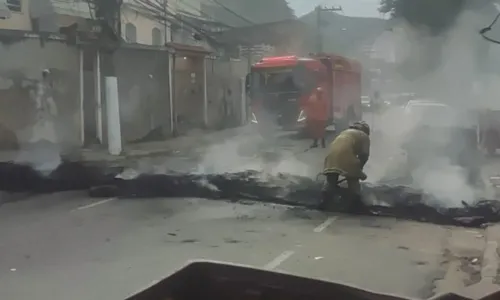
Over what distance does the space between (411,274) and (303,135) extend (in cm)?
222

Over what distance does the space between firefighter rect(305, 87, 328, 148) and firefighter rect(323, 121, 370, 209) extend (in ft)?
1.88

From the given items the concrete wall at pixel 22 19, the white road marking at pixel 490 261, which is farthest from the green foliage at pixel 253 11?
the white road marking at pixel 490 261

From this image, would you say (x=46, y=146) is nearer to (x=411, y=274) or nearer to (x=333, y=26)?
(x=333, y=26)

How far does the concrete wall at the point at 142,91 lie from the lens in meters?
6.30

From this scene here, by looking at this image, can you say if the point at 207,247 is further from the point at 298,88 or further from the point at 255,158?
the point at 298,88

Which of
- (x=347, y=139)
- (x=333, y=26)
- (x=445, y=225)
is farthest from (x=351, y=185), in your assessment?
(x=333, y=26)

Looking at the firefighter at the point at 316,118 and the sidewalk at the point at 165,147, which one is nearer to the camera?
the firefighter at the point at 316,118

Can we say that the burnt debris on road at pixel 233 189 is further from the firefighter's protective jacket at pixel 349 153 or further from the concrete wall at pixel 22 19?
the concrete wall at pixel 22 19

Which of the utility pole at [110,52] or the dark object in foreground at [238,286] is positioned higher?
the utility pole at [110,52]

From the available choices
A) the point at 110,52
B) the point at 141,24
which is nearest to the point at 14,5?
the point at 110,52

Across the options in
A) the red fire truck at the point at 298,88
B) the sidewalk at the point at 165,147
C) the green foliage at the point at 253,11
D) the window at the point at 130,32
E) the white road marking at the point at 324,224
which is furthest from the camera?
the window at the point at 130,32

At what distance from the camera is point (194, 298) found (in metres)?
1.79

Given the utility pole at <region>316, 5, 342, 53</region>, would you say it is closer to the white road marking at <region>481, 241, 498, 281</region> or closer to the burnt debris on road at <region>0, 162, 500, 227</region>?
the burnt debris on road at <region>0, 162, 500, 227</region>

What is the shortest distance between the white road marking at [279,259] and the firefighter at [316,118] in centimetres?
167
